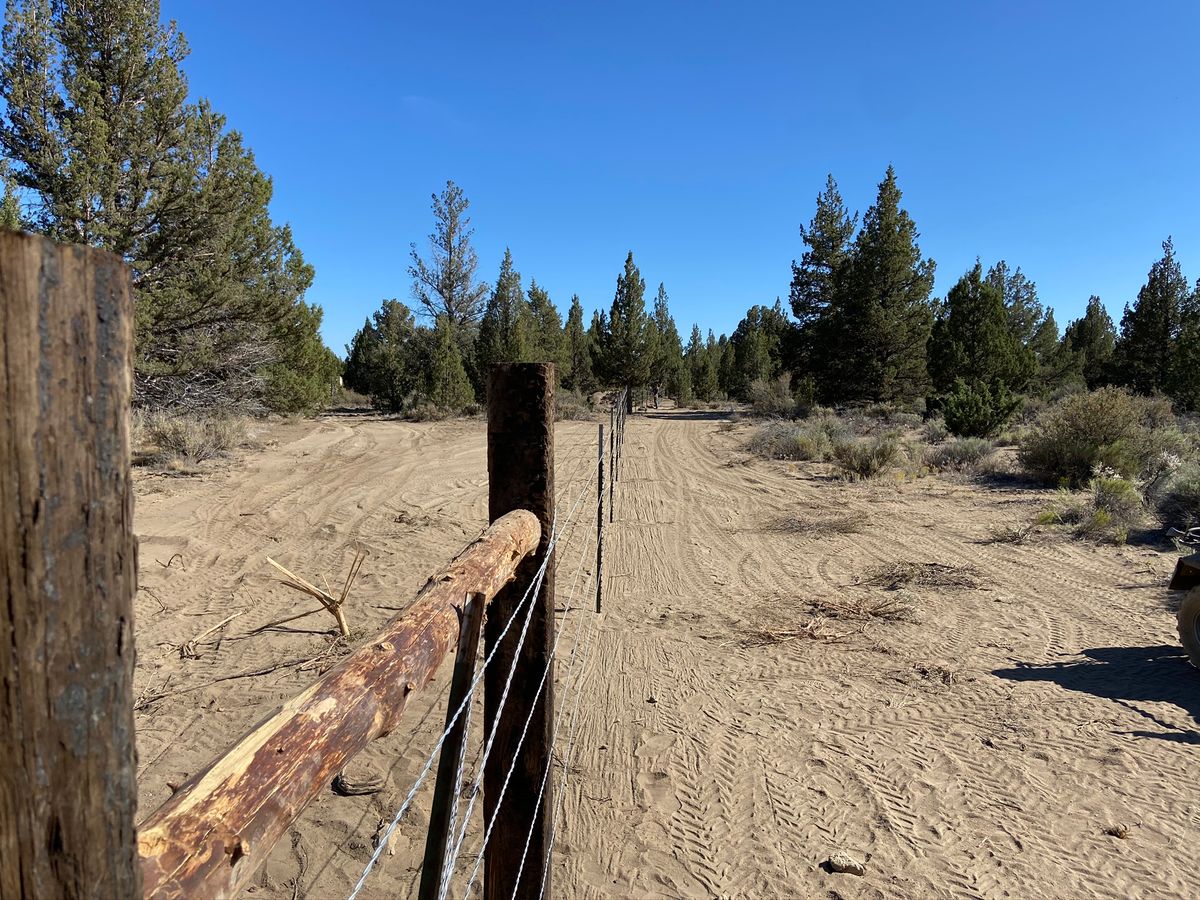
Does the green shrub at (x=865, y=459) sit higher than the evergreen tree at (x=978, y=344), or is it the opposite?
the evergreen tree at (x=978, y=344)

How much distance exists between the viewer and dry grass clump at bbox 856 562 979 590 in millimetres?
7759

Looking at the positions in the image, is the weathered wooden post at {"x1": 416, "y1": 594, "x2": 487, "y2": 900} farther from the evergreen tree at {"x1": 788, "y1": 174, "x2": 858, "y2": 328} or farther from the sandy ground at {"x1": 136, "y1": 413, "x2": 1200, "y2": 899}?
the evergreen tree at {"x1": 788, "y1": 174, "x2": 858, "y2": 328}

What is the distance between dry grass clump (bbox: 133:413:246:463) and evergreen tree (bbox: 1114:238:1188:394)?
118 feet

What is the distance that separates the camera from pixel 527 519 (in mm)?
2506

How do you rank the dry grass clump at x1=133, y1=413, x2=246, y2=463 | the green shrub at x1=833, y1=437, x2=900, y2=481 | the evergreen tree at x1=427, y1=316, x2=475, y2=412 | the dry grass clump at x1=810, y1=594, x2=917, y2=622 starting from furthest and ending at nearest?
the evergreen tree at x1=427, y1=316, x2=475, y2=412 < the green shrub at x1=833, y1=437, x2=900, y2=481 < the dry grass clump at x1=133, y1=413, x2=246, y2=463 < the dry grass clump at x1=810, y1=594, x2=917, y2=622

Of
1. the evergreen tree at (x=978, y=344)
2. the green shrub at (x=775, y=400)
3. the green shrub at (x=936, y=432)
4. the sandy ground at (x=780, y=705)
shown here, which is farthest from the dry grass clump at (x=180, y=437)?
the evergreen tree at (x=978, y=344)

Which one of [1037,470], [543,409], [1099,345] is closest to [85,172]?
[543,409]

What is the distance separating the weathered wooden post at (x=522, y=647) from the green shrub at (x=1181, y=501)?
1017 cm

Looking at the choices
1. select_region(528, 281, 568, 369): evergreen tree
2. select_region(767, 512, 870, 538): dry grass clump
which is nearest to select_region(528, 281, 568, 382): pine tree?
select_region(528, 281, 568, 369): evergreen tree

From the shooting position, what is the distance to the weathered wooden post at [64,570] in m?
0.56

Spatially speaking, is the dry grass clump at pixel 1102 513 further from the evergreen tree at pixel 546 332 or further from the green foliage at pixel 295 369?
the evergreen tree at pixel 546 332

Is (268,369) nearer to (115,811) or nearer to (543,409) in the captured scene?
(543,409)

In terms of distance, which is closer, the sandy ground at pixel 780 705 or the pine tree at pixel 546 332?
the sandy ground at pixel 780 705

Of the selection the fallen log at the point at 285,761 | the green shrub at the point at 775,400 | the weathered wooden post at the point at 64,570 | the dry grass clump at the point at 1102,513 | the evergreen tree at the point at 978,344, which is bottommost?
the dry grass clump at the point at 1102,513
